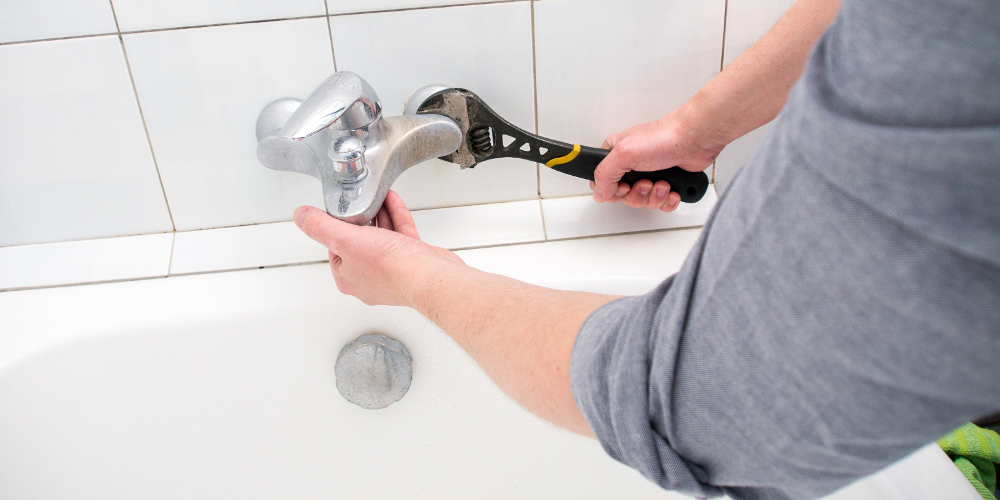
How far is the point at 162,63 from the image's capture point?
0.65m

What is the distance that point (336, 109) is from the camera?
472 millimetres

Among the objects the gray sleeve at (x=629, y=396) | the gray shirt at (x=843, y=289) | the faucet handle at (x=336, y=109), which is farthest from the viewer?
the faucet handle at (x=336, y=109)

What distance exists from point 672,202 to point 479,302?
1.23 ft

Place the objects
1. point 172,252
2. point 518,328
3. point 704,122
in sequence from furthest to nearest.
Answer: point 172,252 → point 704,122 → point 518,328

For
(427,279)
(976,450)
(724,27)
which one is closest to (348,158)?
(427,279)

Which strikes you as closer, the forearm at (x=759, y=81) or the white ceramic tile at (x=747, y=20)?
the forearm at (x=759, y=81)

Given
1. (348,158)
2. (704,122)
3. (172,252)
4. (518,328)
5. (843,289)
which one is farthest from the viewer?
(172,252)

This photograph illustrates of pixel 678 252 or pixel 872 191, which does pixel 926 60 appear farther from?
pixel 678 252

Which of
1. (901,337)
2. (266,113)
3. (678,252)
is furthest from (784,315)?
(266,113)

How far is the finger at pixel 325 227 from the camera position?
53cm

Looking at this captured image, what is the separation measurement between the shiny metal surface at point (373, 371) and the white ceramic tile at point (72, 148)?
0.29 metres

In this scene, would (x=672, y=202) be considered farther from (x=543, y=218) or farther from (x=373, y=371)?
(x=373, y=371)

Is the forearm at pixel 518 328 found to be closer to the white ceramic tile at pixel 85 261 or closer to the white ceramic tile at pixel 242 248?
the white ceramic tile at pixel 242 248

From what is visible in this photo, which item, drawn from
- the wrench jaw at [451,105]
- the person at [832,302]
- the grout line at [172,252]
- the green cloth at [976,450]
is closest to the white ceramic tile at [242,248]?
the grout line at [172,252]
